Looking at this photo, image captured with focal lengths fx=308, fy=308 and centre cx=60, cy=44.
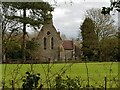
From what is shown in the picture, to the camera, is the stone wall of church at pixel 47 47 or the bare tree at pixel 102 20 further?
the stone wall of church at pixel 47 47

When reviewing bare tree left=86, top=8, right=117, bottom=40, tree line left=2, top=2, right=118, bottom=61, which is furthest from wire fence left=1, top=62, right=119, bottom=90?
bare tree left=86, top=8, right=117, bottom=40

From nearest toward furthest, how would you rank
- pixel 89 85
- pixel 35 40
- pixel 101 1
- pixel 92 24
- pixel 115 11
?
1. pixel 115 11
2. pixel 101 1
3. pixel 89 85
4. pixel 92 24
5. pixel 35 40

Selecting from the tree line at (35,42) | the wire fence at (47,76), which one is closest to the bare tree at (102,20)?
the tree line at (35,42)

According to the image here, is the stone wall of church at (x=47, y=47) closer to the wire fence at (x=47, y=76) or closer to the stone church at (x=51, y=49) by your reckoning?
the stone church at (x=51, y=49)

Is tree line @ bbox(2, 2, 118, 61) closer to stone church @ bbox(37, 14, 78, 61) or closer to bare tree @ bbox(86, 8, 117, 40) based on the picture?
bare tree @ bbox(86, 8, 117, 40)

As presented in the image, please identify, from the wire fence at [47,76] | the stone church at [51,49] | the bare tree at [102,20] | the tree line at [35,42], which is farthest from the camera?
the stone church at [51,49]

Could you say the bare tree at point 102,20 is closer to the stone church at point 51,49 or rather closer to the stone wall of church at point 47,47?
the stone church at point 51,49

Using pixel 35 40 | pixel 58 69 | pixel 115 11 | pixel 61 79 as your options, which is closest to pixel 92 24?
pixel 35 40

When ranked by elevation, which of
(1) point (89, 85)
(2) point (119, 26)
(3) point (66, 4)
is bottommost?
(1) point (89, 85)

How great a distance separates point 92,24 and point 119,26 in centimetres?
417

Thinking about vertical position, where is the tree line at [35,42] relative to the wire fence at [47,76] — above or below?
above

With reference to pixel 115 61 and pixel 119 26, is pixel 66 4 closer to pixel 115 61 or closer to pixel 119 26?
pixel 119 26

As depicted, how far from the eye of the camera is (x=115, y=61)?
2.31m

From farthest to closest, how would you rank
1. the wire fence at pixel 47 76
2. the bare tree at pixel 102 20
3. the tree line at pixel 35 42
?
1. the bare tree at pixel 102 20
2. the tree line at pixel 35 42
3. the wire fence at pixel 47 76
